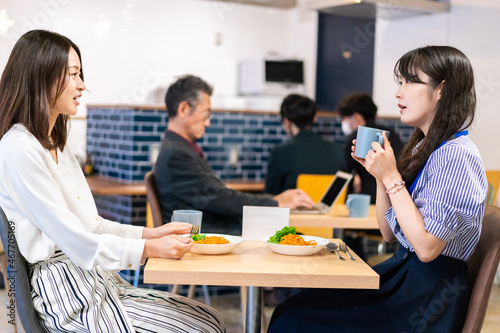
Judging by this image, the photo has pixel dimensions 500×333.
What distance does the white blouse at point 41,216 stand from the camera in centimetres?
152

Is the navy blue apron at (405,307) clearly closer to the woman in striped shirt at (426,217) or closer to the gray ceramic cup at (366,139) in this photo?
the woman in striped shirt at (426,217)

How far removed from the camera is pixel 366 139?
1.66m

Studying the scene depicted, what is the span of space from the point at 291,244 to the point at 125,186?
2.14 metres

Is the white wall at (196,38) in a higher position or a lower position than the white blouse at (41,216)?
higher

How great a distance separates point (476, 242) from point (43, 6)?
5307 mm

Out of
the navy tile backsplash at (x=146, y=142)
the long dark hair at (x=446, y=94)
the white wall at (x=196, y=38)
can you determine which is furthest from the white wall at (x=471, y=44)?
the long dark hair at (x=446, y=94)

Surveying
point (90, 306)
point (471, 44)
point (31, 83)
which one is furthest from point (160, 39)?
point (90, 306)

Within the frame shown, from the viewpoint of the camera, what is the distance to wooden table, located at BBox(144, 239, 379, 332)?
148 cm

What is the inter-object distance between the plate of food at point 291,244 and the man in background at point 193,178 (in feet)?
3.15

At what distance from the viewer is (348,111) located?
13.5ft

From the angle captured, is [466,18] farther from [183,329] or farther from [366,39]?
[183,329]

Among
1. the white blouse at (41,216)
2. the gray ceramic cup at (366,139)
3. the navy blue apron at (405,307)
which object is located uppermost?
the gray ceramic cup at (366,139)

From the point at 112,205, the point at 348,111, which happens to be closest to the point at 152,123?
the point at 112,205

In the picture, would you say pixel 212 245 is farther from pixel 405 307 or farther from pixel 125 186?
pixel 125 186
